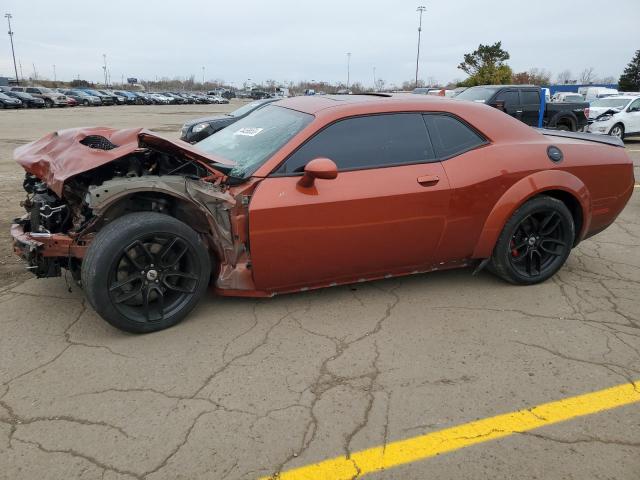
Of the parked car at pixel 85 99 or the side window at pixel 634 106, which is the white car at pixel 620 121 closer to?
the side window at pixel 634 106

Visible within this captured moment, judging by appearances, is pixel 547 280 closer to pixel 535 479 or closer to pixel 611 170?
pixel 611 170

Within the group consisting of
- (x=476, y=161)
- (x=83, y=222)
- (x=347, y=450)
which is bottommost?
(x=347, y=450)

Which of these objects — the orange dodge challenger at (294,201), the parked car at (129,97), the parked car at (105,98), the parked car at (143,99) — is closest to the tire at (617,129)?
the orange dodge challenger at (294,201)

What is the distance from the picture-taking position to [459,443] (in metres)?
2.40

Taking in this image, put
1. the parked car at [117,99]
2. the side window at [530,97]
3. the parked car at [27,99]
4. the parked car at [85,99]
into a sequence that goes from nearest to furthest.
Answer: the side window at [530,97] → the parked car at [27,99] → the parked car at [85,99] → the parked car at [117,99]

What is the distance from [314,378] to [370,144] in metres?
1.72

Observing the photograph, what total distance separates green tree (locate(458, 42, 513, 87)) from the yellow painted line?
150 ft

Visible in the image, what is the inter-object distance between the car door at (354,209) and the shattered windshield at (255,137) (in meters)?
0.20

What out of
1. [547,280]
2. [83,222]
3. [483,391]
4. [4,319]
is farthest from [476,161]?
[4,319]

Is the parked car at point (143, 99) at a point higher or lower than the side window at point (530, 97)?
lower

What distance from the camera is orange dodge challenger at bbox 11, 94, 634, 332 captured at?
3.22m

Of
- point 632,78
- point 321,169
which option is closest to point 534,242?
point 321,169

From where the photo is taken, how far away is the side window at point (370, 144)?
11.4 ft

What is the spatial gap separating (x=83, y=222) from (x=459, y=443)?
267 centimetres
